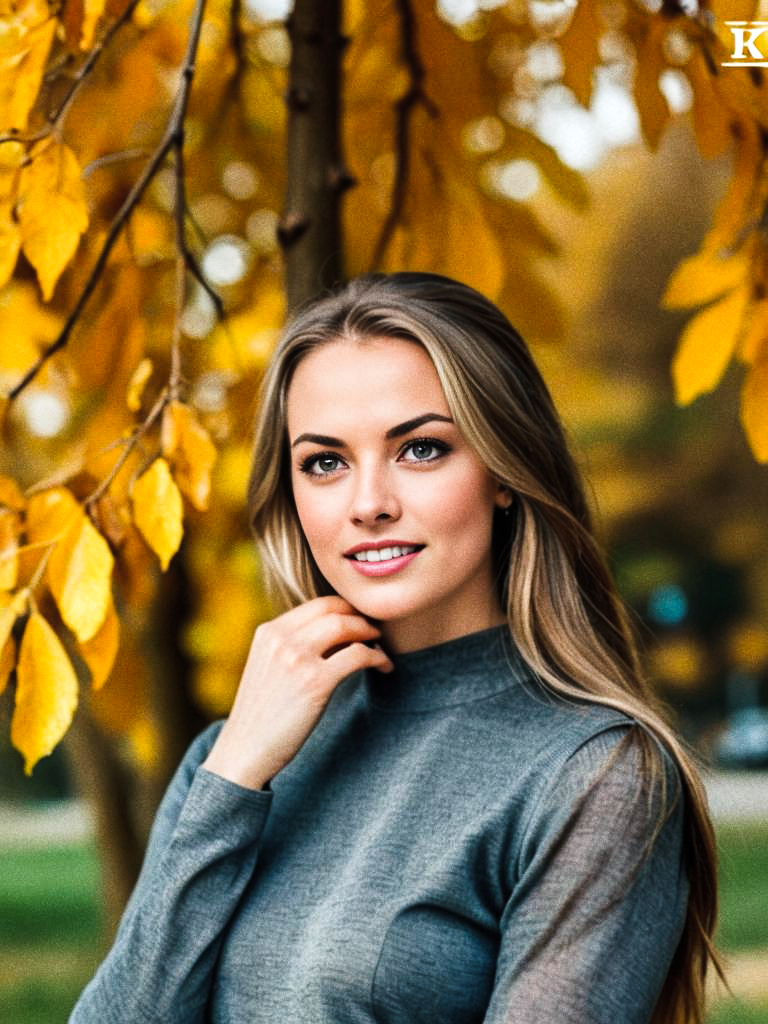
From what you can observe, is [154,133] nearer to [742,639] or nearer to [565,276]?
[565,276]

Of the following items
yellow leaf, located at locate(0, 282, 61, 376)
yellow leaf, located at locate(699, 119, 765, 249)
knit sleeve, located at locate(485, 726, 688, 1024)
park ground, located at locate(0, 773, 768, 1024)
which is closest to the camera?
knit sleeve, located at locate(485, 726, 688, 1024)

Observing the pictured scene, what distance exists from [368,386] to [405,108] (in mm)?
818

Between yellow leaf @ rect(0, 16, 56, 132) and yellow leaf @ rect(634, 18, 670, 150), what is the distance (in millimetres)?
783

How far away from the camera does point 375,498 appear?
1.76 meters

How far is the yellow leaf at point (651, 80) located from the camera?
1.95 m

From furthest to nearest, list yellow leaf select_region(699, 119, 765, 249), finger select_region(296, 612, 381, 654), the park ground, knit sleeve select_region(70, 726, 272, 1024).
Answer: the park ground → yellow leaf select_region(699, 119, 765, 249) → finger select_region(296, 612, 381, 654) → knit sleeve select_region(70, 726, 272, 1024)

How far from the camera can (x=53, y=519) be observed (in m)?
1.87

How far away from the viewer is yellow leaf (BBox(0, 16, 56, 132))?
5.76ft

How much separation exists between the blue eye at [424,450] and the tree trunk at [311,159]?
23.2 inches

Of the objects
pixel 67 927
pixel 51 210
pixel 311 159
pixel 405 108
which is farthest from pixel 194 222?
pixel 67 927

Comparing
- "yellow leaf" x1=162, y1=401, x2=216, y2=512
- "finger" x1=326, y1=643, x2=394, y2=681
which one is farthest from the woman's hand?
"yellow leaf" x1=162, y1=401, x2=216, y2=512

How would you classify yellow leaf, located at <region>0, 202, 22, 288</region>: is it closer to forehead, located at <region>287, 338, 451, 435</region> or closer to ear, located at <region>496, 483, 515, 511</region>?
forehead, located at <region>287, 338, 451, 435</region>

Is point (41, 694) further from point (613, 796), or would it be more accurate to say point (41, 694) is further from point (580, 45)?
point (580, 45)

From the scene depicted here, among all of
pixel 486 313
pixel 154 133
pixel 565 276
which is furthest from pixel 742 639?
pixel 486 313
